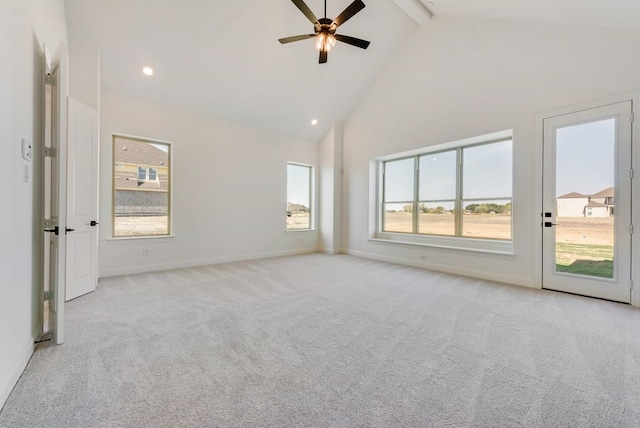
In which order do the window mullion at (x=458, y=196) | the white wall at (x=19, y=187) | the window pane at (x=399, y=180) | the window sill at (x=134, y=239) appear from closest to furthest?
the white wall at (x=19, y=187) < the window sill at (x=134, y=239) < the window mullion at (x=458, y=196) < the window pane at (x=399, y=180)

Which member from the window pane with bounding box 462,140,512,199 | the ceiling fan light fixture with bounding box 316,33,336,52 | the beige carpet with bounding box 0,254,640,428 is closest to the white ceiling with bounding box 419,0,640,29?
the window pane with bounding box 462,140,512,199

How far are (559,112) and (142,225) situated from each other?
661 cm

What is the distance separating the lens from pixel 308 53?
4863 mm

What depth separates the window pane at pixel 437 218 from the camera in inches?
208

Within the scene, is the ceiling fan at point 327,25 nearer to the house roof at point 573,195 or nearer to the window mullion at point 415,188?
the window mullion at point 415,188

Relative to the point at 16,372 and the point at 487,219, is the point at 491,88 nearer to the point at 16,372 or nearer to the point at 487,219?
the point at 487,219

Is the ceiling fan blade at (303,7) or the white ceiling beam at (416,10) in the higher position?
the white ceiling beam at (416,10)

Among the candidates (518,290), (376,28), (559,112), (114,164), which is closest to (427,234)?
(518,290)

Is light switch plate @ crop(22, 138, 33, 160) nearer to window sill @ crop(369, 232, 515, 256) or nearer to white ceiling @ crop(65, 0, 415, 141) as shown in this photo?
white ceiling @ crop(65, 0, 415, 141)

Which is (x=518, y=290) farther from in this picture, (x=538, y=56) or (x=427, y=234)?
(x=538, y=56)

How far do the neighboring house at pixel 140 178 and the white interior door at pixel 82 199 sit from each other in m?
1.01

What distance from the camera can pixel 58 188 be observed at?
2113 millimetres

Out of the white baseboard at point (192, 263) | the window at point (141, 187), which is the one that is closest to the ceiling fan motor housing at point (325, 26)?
the window at point (141, 187)

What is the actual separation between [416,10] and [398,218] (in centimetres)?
387
